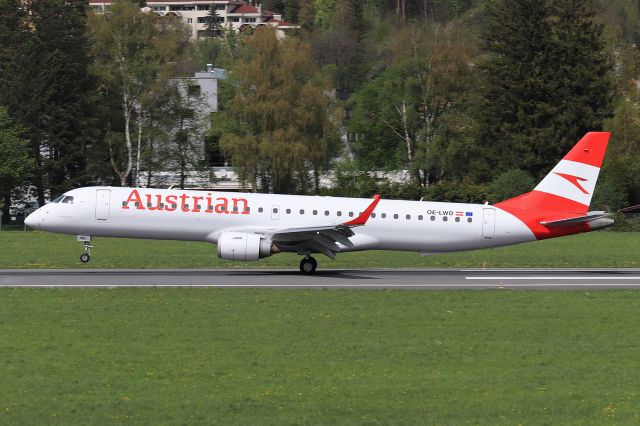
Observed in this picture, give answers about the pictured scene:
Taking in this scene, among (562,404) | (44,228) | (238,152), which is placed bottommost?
(562,404)

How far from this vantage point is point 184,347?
833 inches

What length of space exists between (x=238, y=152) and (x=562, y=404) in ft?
214

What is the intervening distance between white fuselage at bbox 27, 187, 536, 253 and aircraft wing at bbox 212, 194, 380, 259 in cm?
29

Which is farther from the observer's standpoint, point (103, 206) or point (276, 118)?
point (276, 118)

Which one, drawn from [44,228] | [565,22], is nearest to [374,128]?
[565,22]

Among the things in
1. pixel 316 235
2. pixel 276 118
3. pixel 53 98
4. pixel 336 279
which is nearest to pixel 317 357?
pixel 336 279

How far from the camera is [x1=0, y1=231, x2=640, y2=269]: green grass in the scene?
1649 inches

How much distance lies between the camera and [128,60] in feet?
269

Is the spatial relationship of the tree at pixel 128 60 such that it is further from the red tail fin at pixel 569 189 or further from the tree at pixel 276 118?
the red tail fin at pixel 569 189

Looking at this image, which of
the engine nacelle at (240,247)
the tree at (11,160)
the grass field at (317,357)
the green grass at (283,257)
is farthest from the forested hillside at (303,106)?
the grass field at (317,357)

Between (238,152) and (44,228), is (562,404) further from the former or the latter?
(238,152)

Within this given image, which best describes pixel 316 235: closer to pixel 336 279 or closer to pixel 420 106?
pixel 336 279

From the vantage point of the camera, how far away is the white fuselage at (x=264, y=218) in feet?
121

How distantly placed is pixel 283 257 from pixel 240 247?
961 cm
